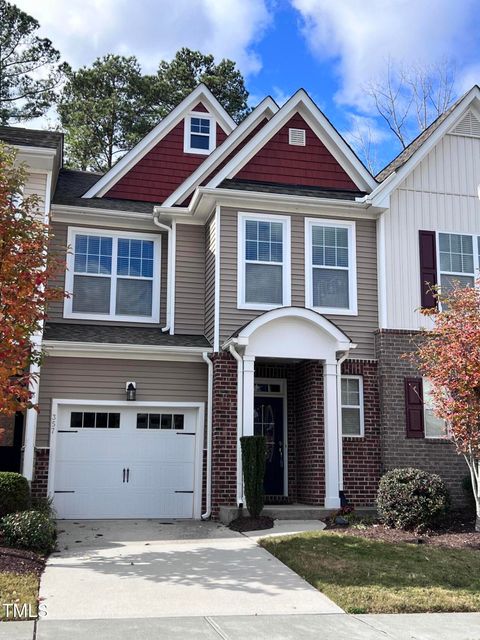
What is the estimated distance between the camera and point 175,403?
13.9m

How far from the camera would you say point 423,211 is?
14.8 m

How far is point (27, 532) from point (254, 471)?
4142mm

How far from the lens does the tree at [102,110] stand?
1225 inches

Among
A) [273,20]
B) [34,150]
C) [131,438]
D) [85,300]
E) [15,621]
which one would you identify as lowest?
[15,621]

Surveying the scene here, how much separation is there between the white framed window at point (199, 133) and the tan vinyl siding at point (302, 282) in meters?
4.11

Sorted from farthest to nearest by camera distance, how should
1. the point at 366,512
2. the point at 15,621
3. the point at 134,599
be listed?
the point at 366,512 → the point at 134,599 → the point at 15,621

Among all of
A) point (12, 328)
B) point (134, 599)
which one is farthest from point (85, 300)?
point (134, 599)

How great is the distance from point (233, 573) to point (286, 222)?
304 inches

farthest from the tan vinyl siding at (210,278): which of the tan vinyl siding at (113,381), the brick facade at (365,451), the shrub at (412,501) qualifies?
the shrub at (412,501)

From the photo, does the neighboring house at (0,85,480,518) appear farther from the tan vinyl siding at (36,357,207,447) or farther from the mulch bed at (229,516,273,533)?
the mulch bed at (229,516,273,533)

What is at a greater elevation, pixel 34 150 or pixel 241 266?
pixel 34 150

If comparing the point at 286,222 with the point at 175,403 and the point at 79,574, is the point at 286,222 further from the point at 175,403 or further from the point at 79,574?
the point at 79,574

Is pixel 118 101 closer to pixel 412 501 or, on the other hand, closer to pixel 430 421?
pixel 430 421

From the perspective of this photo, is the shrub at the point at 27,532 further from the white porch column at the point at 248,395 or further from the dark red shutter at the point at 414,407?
the dark red shutter at the point at 414,407
